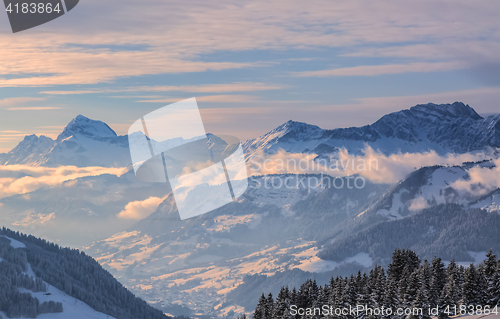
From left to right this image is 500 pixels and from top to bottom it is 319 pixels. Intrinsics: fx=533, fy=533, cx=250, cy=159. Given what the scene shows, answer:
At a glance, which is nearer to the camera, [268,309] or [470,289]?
[470,289]

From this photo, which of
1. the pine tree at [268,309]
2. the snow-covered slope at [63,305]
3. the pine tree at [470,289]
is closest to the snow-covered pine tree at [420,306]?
the pine tree at [470,289]

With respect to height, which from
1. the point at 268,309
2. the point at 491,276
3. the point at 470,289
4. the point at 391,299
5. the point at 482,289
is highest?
the point at 491,276

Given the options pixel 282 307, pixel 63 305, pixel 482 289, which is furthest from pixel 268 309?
pixel 63 305

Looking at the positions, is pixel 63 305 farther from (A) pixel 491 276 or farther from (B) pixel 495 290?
(B) pixel 495 290

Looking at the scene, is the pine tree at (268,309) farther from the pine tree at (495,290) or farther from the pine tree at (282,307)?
the pine tree at (495,290)

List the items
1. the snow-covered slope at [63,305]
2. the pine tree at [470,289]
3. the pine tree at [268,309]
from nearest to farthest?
1. the pine tree at [470,289]
2. the pine tree at [268,309]
3. the snow-covered slope at [63,305]

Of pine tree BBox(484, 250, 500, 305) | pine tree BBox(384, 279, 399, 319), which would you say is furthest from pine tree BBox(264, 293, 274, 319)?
pine tree BBox(484, 250, 500, 305)

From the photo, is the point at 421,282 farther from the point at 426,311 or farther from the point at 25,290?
the point at 25,290

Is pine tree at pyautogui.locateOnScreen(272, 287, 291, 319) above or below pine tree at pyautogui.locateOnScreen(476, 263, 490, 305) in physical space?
below

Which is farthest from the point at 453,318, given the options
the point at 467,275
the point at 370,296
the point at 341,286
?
the point at 341,286

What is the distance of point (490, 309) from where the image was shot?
89.3 m

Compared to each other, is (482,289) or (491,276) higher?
(491,276)

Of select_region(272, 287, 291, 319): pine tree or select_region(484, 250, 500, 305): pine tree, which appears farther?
select_region(272, 287, 291, 319): pine tree

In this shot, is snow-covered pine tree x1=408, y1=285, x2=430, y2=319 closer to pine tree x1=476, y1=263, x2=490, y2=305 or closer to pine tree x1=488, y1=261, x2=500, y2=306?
pine tree x1=476, y1=263, x2=490, y2=305
